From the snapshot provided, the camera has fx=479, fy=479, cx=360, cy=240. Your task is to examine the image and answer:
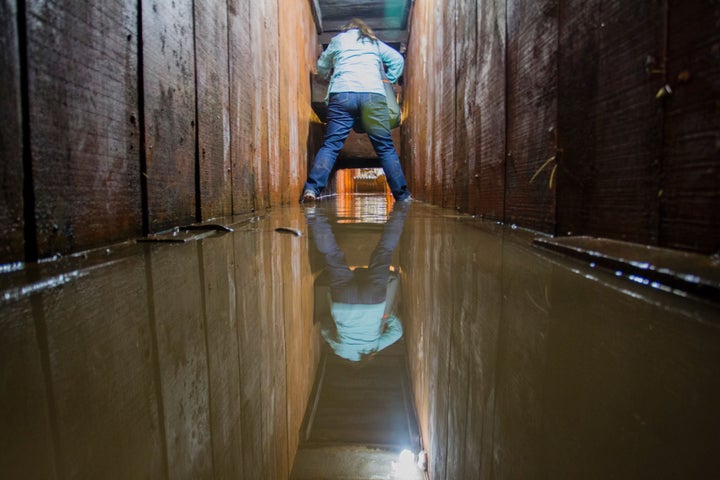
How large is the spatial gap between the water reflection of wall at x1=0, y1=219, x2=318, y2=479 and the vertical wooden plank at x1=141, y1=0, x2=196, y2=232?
3.26 ft

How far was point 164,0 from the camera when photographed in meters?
2.13

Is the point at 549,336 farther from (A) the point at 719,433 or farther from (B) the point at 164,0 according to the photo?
(B) the point at 164,0

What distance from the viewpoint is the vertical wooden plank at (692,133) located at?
1104mm

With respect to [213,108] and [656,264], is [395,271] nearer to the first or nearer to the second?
[656,264]

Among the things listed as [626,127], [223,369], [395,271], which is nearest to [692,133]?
[626,127]

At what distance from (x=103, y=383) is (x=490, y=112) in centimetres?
263

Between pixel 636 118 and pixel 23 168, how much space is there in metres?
1.72

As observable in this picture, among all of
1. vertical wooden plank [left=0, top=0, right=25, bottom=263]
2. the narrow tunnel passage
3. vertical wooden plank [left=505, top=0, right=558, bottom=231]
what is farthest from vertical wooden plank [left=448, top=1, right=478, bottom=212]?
vertical wooden plank [left=0, top=0, right=25, bottom=263]

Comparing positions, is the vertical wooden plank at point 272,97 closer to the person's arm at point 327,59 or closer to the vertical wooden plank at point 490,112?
the person's arm at point 327,59

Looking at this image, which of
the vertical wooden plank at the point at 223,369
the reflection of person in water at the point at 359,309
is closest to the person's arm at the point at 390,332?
the reflection of person in water at the point at 359,309

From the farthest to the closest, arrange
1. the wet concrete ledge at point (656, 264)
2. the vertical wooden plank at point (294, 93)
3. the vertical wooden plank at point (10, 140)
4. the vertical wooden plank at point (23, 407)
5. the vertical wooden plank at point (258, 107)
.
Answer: the vertical wooden plank at point (294, 93)
the vertical wooden plank at point (258, 107)
the vertical wooden plank at point (10, 140)
the wet concrete ledge at point (656, 264)
the vertical wooden plank at point (23, 407)

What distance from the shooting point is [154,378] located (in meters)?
0.68

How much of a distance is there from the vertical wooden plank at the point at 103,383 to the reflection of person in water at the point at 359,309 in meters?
0.32

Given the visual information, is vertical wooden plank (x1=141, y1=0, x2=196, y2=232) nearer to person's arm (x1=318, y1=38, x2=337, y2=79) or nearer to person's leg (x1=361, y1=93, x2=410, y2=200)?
person's leg (x1=361, y1=93, x2=410, y2=200)
